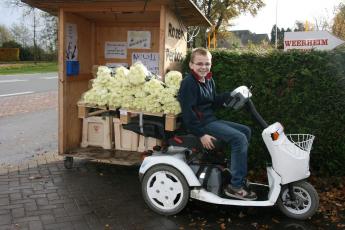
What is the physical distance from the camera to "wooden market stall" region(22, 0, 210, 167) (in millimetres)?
5660

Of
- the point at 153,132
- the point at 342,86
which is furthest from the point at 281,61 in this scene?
the point at 153,132

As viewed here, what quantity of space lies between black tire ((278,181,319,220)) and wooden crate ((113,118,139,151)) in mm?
2552

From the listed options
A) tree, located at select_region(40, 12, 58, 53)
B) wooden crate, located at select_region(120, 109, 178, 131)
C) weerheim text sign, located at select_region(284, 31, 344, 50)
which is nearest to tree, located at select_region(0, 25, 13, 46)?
tree, located at select_region(40, 12, 58, 53)

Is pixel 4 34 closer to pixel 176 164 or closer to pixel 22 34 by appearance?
pixel 22 34

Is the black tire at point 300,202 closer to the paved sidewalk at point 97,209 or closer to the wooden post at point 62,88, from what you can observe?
the paved sidewalk at point 97,209

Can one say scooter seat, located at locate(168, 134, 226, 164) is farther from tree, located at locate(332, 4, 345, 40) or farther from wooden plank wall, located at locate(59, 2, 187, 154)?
tree, located at locate(332, 4, 345, 40)

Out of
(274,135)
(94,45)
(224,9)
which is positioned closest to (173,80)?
(274,135)

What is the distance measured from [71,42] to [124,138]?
1.64m

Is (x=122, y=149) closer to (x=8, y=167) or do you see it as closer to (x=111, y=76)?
(x=111, y=76)

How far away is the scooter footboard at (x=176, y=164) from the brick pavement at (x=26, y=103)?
780 cm

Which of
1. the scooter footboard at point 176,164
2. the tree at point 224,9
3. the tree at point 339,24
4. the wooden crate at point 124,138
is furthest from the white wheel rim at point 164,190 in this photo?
the tree at point 224,9

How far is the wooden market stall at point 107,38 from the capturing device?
18.6 ft

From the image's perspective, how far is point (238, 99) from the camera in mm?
4277

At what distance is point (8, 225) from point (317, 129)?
152 inches
